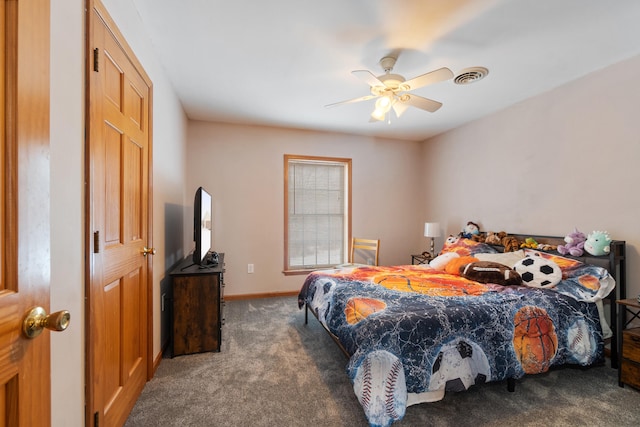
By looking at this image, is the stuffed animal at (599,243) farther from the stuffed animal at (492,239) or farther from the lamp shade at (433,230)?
the lamp shade at (433,230)

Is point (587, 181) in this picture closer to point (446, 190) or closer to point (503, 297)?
point (503, 297)

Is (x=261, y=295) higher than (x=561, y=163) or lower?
lower

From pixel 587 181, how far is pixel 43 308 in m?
3.76

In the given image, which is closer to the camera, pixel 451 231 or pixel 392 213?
pixel 451 231

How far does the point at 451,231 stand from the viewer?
14.3ft

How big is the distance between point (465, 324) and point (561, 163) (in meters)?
2.19

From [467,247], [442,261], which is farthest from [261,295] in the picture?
[467,247]

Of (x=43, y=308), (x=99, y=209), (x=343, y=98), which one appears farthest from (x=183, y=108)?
(x=43, y=308)

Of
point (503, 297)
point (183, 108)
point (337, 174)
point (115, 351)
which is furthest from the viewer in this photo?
point (337, 174)

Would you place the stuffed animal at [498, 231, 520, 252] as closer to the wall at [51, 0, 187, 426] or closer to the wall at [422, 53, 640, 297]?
the wall at [422, 53, 640, 297]

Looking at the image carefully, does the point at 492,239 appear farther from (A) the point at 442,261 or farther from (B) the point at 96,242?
(B) the point at 96,242

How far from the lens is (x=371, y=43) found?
2.21 meters

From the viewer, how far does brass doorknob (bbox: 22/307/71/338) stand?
2.16 feet

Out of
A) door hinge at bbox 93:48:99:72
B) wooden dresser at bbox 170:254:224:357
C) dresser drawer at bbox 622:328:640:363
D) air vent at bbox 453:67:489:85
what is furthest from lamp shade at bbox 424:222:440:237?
door hinge at bbox 93:48:99:72
